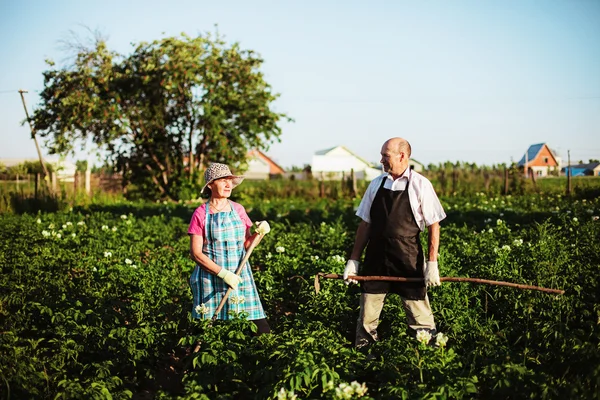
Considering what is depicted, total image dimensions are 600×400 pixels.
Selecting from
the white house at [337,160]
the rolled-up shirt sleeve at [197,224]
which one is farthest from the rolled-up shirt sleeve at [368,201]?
the white house at [337,160]

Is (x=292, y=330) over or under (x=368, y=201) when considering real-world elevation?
under

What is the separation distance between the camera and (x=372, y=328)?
14.7ft

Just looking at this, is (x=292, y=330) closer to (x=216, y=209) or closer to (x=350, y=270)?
(x=350, y=270)

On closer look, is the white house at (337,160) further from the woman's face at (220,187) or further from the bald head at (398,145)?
the bald head at (398,145)

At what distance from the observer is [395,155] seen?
169 inches

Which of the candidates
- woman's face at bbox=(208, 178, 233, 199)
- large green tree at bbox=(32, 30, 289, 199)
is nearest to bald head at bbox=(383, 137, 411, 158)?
woman's face at bbox=(208, 178, 233, 199)

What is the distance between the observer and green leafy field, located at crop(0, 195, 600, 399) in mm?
3354

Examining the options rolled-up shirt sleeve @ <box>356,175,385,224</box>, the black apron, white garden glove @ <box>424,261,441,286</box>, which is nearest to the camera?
white garden glove @ <box>424,261,441,286</box>

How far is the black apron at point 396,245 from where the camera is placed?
14.3 feet

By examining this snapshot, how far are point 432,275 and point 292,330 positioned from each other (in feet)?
3.53

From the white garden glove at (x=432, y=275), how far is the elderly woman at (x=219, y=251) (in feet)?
4.08

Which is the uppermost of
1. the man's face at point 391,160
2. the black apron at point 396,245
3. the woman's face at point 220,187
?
the man's face at point 391,160

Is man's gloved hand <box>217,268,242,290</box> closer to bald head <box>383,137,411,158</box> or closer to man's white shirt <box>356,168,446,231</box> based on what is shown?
man's white shirt <box>356,168,446,231</box>

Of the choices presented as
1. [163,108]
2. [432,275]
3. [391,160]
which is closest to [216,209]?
[391,160]
